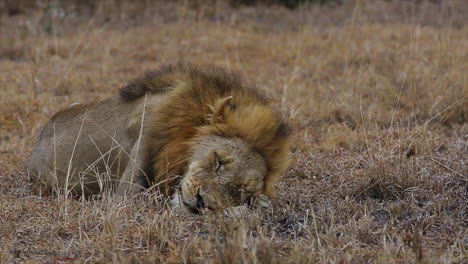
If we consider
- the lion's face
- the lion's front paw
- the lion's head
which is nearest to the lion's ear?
the lion's head

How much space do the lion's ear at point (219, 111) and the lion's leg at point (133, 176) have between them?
20.7 inches

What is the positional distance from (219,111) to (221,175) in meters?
0.42

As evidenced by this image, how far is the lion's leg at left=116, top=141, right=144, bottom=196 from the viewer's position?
425 centimetres

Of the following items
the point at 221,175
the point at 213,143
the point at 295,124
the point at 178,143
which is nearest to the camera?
the point at 221,175

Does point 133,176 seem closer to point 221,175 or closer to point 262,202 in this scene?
point 221,175

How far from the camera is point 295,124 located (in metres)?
6.50

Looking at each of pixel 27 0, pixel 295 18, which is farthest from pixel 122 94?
pixel 27 0

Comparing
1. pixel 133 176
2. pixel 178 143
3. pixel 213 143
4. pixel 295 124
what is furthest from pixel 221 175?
pixel 295 124

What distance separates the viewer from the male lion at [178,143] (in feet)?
12.9

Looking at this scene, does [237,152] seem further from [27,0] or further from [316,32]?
[27,0]

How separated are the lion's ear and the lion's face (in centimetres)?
11

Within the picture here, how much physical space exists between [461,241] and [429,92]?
3714 mm

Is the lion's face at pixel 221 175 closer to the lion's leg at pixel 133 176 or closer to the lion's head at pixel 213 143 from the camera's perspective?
the lion's head at pixel 213 143

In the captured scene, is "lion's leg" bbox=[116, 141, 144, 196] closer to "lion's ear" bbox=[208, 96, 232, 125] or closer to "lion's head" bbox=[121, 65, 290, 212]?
"lion's head" bbox=[121, 65, 290, 212]
